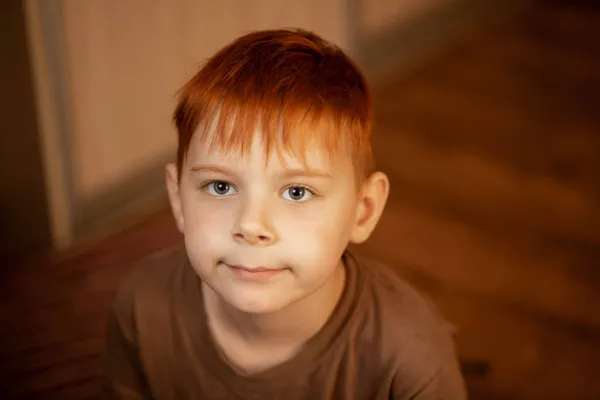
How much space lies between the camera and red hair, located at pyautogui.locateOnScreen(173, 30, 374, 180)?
774 millimetres

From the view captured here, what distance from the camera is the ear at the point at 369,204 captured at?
88cm

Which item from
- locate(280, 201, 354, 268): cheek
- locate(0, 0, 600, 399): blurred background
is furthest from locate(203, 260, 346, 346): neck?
locate(0, 0, 600, 399): blurred background

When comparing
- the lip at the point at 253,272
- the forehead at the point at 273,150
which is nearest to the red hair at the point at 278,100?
the forehead at the point at 273,150

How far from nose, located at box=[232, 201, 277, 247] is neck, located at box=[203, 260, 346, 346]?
0.15m

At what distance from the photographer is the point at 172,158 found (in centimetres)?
172

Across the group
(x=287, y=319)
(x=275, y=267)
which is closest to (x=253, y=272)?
(x=275, y=267)

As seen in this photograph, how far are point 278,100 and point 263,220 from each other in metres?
0.12

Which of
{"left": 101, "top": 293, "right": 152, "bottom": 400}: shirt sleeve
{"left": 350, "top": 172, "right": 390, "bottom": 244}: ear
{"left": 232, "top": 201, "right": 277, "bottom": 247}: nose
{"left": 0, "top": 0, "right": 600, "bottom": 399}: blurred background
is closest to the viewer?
{"left": 232, "top": 201, "right": 277, "bottom": 247}: nose

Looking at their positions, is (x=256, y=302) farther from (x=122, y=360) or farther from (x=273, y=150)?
(x=122, y=360)

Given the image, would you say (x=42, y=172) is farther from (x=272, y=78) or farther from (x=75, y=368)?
(x=272, y=78)

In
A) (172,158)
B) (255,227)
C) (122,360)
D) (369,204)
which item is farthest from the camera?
(172,158)

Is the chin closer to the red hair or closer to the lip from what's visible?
the lip

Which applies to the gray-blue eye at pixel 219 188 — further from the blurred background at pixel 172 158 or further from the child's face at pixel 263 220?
the blurred background at pixel 172 158

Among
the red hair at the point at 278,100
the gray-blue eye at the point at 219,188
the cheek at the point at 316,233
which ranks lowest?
the cheek at the point at 316,233
